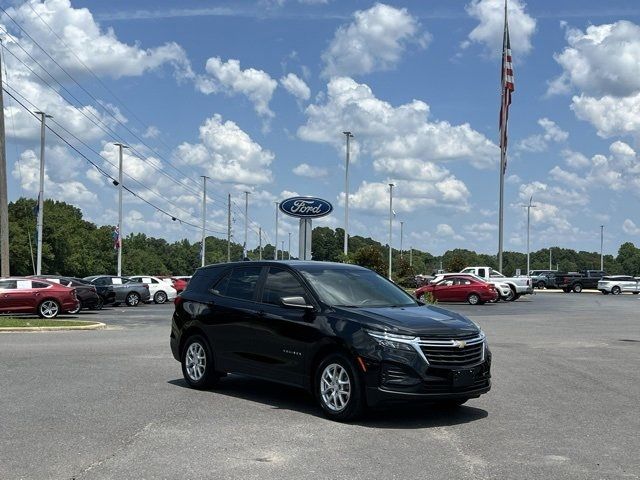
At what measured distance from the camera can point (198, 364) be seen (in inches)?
423

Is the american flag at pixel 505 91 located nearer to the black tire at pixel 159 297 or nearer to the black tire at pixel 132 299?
the black tire at pixel 159 297

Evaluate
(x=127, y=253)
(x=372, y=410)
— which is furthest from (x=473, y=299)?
(x=127, y=253)

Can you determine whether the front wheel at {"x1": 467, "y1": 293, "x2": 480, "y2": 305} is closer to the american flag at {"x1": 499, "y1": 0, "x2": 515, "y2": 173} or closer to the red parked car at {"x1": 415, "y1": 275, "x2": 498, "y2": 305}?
the red parked car at {"x1": 415, "y1": 275, "x2": 498, "y2": 305}

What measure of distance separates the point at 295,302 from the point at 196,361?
8.17ft

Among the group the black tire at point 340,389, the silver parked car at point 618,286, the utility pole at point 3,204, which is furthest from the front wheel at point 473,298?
the black tire at point 340,389

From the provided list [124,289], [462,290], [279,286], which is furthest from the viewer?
[462,290]

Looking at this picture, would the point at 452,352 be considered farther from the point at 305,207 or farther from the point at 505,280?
the point at 305,207

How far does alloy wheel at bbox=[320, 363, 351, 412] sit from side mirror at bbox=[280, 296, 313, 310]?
751 mm

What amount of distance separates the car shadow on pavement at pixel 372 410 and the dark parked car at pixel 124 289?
91.3 feet

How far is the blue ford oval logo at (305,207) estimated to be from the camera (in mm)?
49625

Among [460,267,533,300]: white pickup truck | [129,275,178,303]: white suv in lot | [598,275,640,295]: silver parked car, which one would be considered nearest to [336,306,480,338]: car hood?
[129,275,178,303]: white suv in lot

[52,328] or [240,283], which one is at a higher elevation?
[240,283]

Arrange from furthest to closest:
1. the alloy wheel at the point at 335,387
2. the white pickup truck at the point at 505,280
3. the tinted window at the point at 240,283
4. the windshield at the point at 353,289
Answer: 1. the white pickup truck at the point at 505,280
2. the tinted window at the point at 240,283
3. the windshield at the point at 353,289
4. the alloy wheel at the point at 335,387

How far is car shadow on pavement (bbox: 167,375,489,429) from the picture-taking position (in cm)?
856
